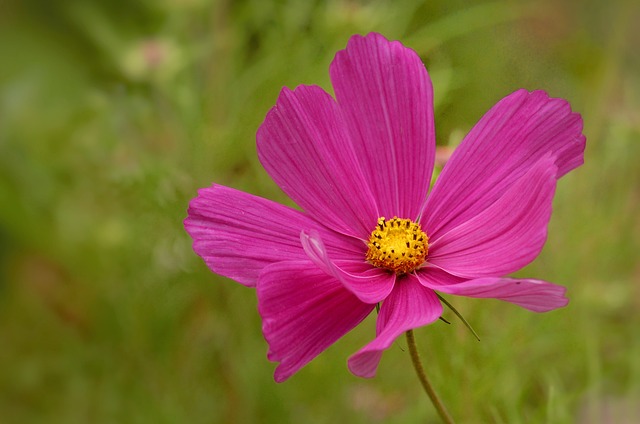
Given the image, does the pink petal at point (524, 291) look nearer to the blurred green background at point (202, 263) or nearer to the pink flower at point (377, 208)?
the pink flower at point (377, 208)

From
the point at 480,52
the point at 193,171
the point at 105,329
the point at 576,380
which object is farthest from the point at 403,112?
the point at 480,52

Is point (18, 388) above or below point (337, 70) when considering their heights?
above

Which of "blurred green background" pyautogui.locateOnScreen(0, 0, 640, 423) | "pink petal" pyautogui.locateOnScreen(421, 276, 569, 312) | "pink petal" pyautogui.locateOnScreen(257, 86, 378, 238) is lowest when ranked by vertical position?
"pink petal" pyautogui.locateOnScreen(421, 276, 569, 312)

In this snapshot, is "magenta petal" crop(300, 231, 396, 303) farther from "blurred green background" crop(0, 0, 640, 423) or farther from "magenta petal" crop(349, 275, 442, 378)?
"blurred green background" crop(0, 0, 640, 423)

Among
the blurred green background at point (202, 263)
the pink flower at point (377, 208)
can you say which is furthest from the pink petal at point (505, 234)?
the blurred green background at point (202, 263)

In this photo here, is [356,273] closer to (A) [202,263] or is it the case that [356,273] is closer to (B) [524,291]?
(B) [524,291]

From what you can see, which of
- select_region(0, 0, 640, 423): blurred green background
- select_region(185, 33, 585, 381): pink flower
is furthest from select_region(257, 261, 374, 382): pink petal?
select_region(0, 0, 640, 423): blurred green background

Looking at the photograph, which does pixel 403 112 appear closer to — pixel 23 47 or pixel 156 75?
pixel 156 75
